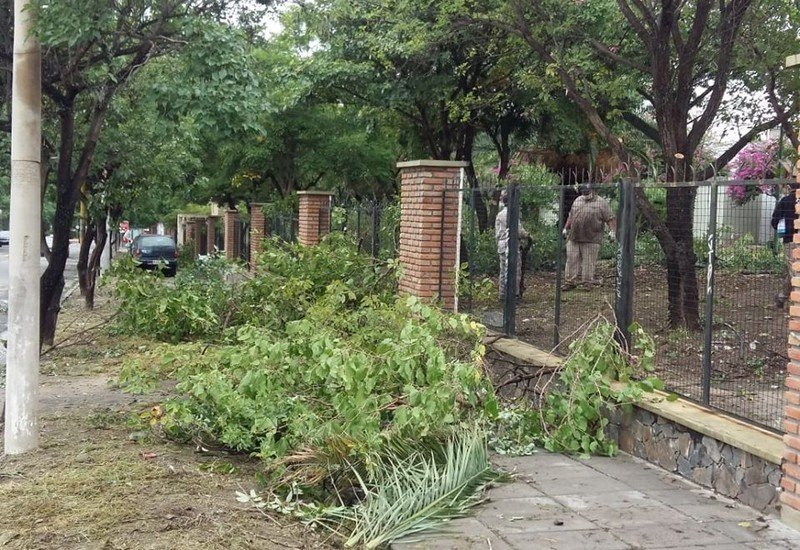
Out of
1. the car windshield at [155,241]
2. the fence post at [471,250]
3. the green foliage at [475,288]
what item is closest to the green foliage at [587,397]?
the green foliage at [475,288]

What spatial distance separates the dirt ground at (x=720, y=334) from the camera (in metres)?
6.56

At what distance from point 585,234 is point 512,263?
87 cm

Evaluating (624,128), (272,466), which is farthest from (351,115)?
(272,466)

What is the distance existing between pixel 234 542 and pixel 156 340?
6570mm

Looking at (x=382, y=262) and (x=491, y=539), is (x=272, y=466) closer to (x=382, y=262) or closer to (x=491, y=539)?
(x=491, y=539)

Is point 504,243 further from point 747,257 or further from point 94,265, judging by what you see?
point 94,265

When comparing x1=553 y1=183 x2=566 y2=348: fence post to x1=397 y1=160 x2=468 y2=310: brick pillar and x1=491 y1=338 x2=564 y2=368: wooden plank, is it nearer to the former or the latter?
x1=491 y1=338 x2=564 y2=368: wooden plank

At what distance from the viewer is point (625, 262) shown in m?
6.84

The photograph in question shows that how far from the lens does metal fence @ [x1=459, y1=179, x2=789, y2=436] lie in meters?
6.07

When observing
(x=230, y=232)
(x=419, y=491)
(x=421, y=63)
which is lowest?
(x=419, y=491)

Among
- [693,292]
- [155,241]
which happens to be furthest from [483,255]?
[155,241]

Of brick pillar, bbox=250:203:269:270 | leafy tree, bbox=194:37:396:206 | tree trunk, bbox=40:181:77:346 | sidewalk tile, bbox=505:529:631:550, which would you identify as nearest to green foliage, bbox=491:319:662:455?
sidewalk tile, bbox=505:529:631:550

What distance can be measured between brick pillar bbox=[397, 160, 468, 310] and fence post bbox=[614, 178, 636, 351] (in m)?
2.79

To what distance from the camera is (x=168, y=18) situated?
30.3 ft
